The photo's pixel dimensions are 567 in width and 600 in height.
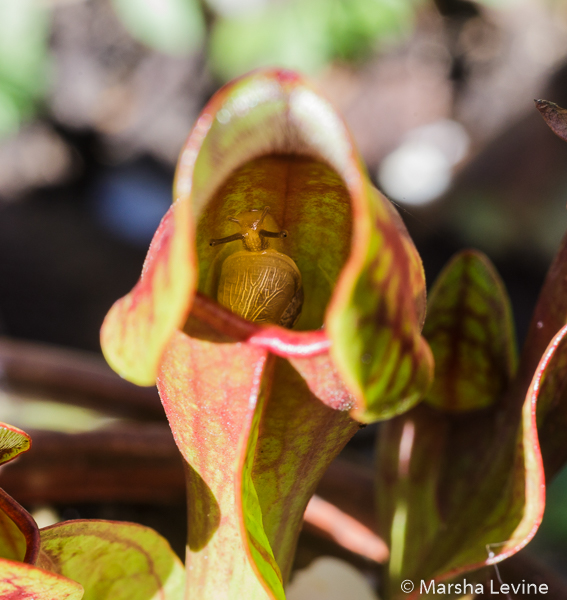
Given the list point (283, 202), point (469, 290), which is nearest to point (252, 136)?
point (283, 202)

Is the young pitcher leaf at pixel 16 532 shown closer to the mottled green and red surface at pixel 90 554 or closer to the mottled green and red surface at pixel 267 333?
the mottled green and red surface at pixel 90 554

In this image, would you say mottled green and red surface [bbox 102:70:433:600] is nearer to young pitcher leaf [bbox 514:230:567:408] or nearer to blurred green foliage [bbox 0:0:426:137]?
young pitcher leaf [bbox 514:230:567:408]

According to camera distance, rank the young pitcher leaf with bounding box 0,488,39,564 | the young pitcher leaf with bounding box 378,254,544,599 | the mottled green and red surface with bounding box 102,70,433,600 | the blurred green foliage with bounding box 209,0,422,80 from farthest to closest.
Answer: the blurred green foliage with bounding box 209,0,422,80, the young pitcher leaf with bounding box 378,254,544,599, the young pitcher leaf with bounding box 0,488,39,564, the mottled green and red surface with bounding box 102,70,433,600

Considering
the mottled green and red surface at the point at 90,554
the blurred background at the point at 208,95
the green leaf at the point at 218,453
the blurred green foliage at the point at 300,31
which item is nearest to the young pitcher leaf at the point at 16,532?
the mottled green and red surface at the point at 90,554

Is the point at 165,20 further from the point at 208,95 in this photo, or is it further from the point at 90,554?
the point at 90,554

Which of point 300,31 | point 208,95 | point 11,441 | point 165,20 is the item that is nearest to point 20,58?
point 165,20

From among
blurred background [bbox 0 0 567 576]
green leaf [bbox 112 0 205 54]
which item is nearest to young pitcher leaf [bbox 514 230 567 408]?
blurred background [bbox 0 0 567 576]
